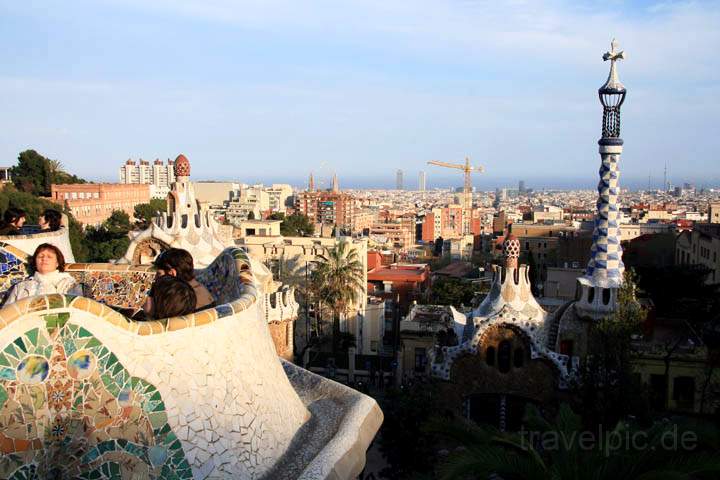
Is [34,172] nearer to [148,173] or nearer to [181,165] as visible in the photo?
[181,165]

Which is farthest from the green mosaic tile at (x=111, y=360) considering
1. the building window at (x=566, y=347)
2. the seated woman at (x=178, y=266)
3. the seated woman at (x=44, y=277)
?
the building window at (x=566, y=347)

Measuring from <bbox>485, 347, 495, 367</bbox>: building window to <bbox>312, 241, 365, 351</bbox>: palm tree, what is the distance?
38.2ft

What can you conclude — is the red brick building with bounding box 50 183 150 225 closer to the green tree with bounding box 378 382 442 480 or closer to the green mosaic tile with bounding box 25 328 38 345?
the green tree with bounding box 378 382 442 480

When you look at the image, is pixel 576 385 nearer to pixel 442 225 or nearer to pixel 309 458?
pixel 309 458

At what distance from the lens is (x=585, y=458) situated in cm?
680

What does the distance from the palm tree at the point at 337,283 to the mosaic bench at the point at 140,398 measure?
63.6ft

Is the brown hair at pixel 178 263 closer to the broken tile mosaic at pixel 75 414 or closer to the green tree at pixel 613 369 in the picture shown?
the broken tile mosaic at pixel 75 414

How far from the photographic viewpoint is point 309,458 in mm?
5133

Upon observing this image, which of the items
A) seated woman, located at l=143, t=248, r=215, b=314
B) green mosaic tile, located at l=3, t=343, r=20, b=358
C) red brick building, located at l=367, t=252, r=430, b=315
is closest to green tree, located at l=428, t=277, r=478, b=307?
red brick building, located at l=367, t=252, r=430, b=315

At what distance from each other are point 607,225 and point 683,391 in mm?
3616

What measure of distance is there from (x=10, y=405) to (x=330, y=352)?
65.7 feet

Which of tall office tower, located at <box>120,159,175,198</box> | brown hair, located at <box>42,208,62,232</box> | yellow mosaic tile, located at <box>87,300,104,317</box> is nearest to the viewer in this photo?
yellow mosaic tile, located at <box>87,300,104,317</box>

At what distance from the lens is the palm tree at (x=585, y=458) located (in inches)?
255

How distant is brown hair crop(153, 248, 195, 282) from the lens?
521 centimetres
